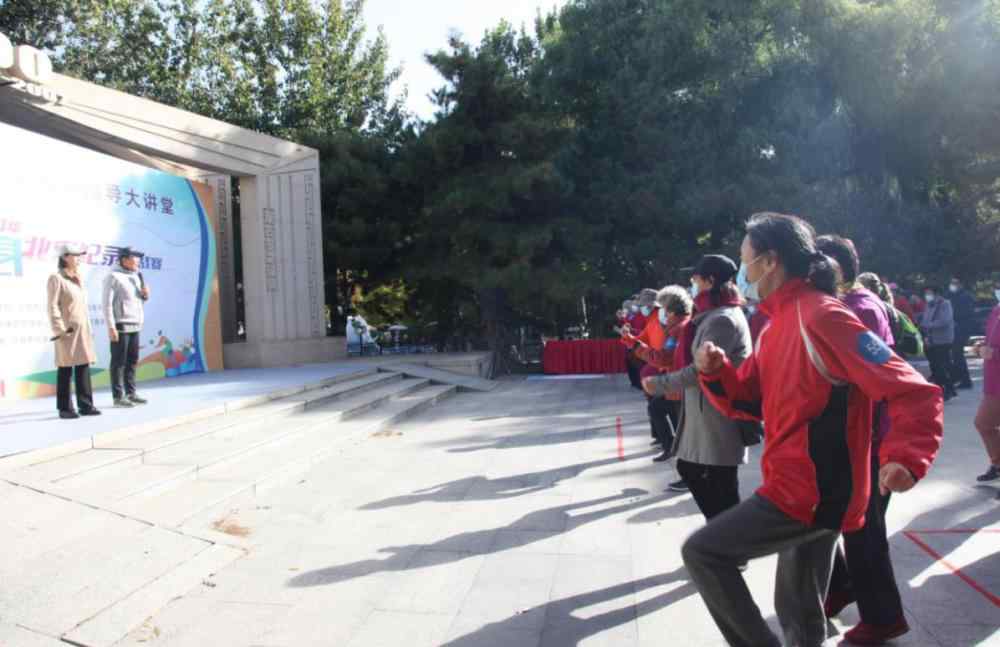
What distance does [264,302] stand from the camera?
1395cm

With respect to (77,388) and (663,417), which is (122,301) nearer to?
(77,388)

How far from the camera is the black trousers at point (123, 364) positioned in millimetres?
7414

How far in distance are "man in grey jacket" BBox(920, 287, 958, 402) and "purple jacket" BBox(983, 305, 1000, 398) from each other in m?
5.45

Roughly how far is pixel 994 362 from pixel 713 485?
2541 mm

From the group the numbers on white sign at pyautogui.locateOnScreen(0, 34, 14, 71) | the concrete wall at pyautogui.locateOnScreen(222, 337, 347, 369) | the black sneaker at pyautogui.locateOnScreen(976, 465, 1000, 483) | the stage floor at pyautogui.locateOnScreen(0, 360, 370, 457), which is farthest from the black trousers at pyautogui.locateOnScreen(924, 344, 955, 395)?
the numbers on white sign at pyautogui.locateOnScreen(0, 34, 14, 71)

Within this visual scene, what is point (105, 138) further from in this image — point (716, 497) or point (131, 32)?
point (131, 32)

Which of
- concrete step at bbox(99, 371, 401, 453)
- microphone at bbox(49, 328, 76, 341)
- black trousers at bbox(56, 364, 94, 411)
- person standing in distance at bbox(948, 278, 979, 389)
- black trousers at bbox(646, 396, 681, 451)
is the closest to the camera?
concrete step at bbox(99, 371, 401, 453)

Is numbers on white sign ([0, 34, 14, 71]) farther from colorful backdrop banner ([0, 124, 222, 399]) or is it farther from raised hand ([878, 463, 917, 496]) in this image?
raised hand ([878, 463, 917, 496])

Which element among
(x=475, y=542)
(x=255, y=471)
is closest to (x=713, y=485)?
(x=475, y=542)

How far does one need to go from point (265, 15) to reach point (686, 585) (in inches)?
972

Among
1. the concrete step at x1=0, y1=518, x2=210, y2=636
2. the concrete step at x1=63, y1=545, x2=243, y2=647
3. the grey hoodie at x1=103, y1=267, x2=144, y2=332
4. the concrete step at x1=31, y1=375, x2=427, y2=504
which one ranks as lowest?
the concrete step at x1=63, y1=545, x2=243, y2=647

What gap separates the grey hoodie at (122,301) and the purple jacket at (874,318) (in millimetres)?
6909

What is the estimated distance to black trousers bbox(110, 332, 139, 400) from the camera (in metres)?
7.41

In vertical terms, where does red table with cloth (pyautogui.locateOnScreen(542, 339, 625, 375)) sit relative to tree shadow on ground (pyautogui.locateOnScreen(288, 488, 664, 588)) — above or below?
above
